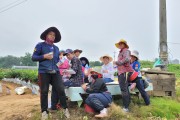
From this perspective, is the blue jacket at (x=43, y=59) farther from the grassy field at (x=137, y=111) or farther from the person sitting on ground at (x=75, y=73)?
the grassy field at (x=137, y=111)

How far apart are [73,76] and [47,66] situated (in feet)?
→ 3.12

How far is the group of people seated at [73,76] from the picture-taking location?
590 cm

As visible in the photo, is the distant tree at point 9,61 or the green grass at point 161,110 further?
the distant tree at point 9,61

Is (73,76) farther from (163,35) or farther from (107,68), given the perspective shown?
Answer: (163,35)

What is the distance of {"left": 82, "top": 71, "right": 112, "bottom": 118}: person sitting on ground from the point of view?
596cm

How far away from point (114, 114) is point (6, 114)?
7.98 feet

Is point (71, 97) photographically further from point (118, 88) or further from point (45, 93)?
point (118, 88)

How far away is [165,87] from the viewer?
871 centimetres

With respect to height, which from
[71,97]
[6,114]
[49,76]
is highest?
[49,76]

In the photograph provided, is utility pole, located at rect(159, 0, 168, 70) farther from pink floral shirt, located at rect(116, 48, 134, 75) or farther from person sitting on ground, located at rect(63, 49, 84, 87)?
person sitting on ground, located at rect(63, 49, 84, 87)

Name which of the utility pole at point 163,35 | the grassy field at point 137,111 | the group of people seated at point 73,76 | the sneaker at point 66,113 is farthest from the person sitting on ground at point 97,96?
the utility pole at point 163,35

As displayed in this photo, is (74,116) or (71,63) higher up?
(71,63)

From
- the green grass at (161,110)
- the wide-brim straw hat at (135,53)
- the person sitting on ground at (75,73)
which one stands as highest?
the wide-brim straw hat at (135,53)

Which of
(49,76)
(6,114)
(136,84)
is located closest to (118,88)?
(136,84)
